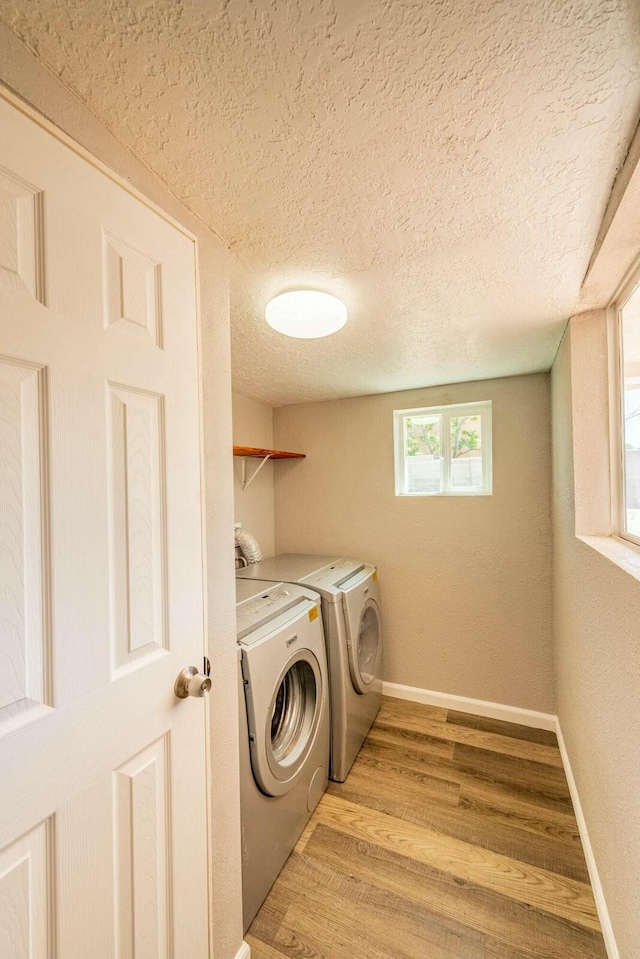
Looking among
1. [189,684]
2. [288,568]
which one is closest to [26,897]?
[189,684]

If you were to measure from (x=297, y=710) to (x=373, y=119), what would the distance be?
194cm

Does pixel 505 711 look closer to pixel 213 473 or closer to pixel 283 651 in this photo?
pixel 283 651

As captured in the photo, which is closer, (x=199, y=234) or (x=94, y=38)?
(x=94, y=38)

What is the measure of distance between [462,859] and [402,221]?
7.26ft

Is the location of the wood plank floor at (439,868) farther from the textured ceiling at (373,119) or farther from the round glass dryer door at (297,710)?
the textured ceiling at (373,119)

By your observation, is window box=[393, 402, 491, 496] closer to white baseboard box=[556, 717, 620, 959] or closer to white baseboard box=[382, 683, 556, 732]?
white baseboard box=[382, 683, 556, 732]

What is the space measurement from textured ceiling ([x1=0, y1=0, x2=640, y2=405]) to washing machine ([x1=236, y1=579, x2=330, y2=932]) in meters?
1.25

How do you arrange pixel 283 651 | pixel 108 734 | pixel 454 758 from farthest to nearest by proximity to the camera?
1. pixel 454 758
2. pixel 283 651
3. pixel 108 734

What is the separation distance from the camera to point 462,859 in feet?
4.66

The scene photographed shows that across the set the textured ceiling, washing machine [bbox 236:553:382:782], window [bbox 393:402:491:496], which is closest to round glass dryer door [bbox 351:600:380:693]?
washing machine [bbox 236:553:382:782]

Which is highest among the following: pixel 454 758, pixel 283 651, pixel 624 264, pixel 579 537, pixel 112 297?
pixel 624 264

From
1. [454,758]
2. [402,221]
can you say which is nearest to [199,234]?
[402,221]

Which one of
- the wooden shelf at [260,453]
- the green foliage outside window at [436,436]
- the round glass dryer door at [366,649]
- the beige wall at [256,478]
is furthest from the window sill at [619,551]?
the beige wall at [256,478]

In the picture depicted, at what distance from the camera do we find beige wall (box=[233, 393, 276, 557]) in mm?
2527
